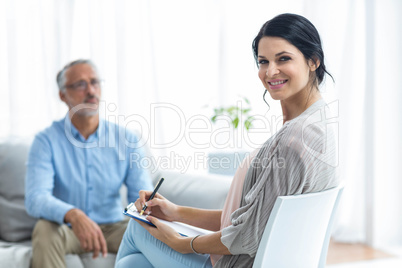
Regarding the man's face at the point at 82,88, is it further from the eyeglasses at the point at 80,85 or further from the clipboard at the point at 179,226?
the clipboard at the point at 179,226

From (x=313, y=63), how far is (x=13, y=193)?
156 cm

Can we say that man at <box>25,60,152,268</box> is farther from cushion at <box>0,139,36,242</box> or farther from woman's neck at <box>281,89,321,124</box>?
woman's neck at <box>281,89,321,124</box>

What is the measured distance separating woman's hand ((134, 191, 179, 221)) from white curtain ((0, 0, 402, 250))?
147 cm

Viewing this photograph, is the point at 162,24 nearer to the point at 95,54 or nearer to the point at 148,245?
the point at 95,54

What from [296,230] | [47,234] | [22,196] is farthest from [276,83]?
[22,196]

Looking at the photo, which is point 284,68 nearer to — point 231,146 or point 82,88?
point 82,88

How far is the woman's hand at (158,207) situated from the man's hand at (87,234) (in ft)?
1.13

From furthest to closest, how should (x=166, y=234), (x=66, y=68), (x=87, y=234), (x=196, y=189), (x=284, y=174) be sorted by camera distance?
1. (x=66, y=68)
2. (x=196, y=189)
3. (x=87, y=234)
4. (x=166, y=234)
5. (x=284, y=174)

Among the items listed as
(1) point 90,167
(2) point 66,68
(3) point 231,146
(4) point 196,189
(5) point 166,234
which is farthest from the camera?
(3) point 231,146

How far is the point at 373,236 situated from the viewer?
3.02m

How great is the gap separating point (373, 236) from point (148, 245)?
7.41ft

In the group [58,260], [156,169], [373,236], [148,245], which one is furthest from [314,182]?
[373,236]

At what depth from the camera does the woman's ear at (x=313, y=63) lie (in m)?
1.15

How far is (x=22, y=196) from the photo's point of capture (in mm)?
2018
